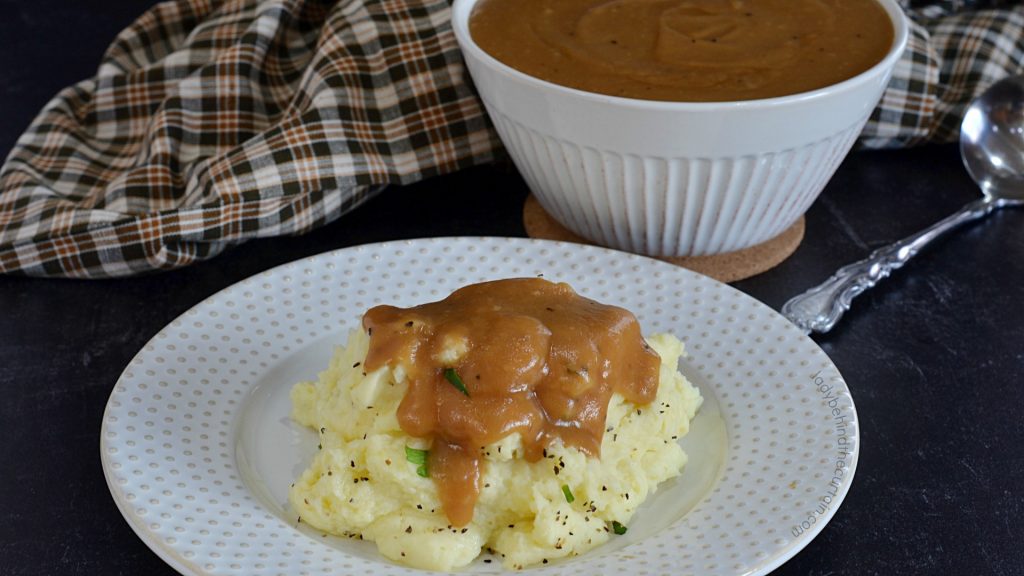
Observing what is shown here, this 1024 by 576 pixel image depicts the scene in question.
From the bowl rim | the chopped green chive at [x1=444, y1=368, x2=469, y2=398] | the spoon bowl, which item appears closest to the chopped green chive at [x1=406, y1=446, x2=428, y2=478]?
the chopped green chive at [x1=444, y1=368, x2=469, y2=398]

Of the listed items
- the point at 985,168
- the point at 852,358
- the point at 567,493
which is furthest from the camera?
the point at 985,168

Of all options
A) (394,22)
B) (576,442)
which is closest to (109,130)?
(394,22)

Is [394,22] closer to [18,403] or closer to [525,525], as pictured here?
[18,403]

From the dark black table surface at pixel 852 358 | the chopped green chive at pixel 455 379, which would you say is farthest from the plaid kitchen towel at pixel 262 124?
the chopped green chive at pixel 455 379

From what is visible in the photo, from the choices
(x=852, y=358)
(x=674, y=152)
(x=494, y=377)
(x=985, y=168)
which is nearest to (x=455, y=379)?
(x=494, y=377)

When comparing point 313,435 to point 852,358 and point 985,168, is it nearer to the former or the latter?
point 852,358

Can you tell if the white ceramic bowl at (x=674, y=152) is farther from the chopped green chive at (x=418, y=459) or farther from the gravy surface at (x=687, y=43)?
the chopped green chive at (x=418, y=459)
